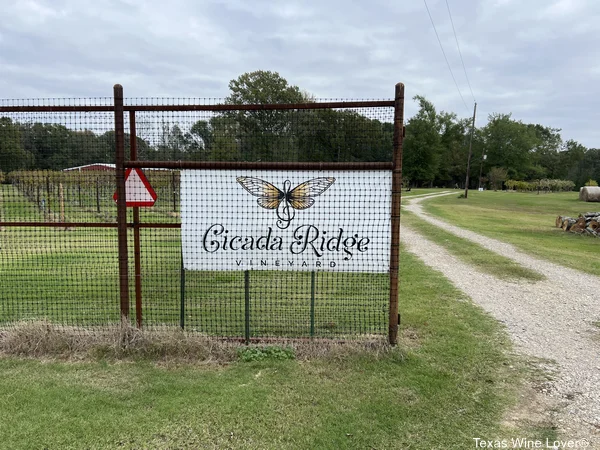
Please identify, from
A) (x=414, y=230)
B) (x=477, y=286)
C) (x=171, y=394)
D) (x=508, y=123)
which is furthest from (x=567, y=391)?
(x=508, y=123)

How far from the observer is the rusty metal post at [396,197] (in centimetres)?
374

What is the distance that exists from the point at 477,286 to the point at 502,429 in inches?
187

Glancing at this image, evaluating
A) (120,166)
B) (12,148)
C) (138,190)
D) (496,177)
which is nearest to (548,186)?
(496,177)

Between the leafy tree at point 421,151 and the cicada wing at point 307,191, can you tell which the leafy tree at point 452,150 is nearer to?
the leafy tree at point 421,151

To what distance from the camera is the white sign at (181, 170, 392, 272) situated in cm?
391

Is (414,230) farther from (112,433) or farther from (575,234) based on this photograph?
(112,433)

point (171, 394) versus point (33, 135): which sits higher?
point (33, 135)

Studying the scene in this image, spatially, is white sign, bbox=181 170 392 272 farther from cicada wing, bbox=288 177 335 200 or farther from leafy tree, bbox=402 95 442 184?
leafy tree, bbox=402 95 442 184

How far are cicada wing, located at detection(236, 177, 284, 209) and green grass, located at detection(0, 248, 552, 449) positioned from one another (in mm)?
1474

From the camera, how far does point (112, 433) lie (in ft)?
8.91

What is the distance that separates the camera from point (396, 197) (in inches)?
152

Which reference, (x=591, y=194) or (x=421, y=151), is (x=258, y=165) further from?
(x=421, y=151)

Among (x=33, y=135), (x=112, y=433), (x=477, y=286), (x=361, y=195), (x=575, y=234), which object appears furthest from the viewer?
(x=575, y=234)

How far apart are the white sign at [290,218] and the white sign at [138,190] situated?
0.35 meters
